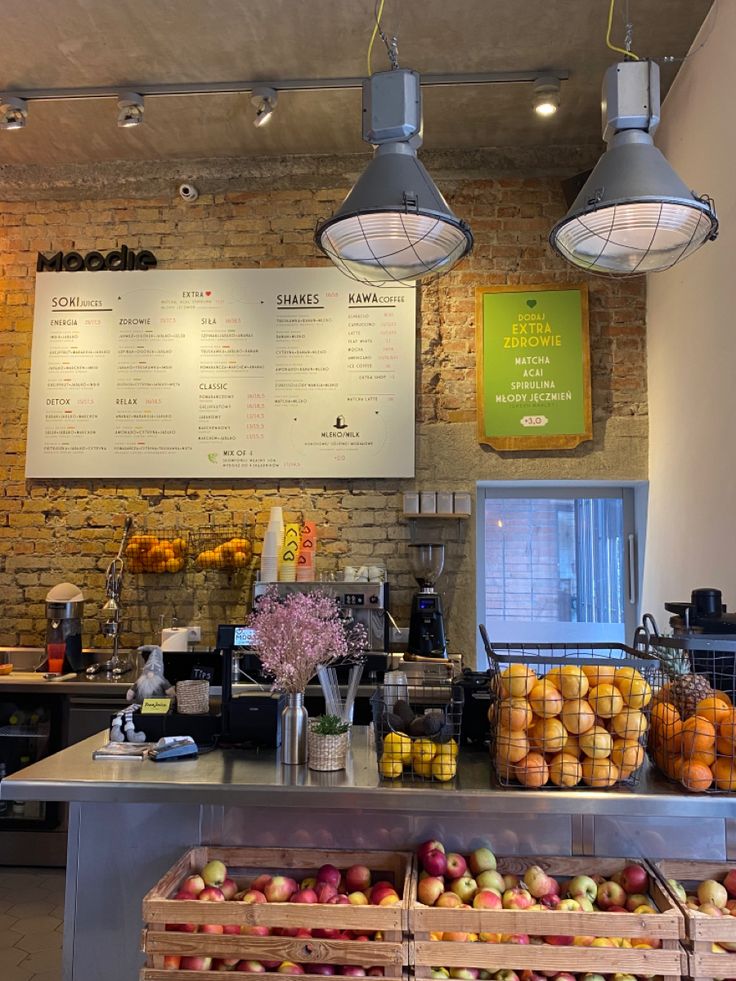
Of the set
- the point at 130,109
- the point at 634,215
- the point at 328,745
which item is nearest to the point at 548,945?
the point at 328,745

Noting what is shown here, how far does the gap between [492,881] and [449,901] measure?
0.45ft

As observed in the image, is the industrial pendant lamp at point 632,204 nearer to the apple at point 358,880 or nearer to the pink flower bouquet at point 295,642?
the pink flower bouquet at point 295,642

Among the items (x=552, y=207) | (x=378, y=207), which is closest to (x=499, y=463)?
(x=552, y=207)

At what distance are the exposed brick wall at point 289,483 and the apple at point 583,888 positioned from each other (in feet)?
8.65

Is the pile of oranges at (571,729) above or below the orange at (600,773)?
above

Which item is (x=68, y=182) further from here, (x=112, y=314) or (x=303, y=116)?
(x=303, y=116)

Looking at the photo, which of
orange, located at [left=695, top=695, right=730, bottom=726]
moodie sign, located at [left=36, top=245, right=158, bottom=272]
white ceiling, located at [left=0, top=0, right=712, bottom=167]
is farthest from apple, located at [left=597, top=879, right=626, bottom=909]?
moodie sign, located at [left=36, top=245, right=158, bottom=272]

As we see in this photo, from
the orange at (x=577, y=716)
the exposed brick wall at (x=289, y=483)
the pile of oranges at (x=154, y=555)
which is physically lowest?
the orange at (x=577, y=716)

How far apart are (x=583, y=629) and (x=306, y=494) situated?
1775 mm

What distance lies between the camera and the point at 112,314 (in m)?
4.74

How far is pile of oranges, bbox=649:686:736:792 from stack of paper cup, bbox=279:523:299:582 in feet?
8.70

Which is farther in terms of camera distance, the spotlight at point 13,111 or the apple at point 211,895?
the spotlight at point 13,111

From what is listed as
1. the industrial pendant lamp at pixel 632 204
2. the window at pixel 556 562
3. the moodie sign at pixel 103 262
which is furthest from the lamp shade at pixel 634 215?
the moodie sign at pixel 103 262

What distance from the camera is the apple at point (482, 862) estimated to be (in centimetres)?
185
